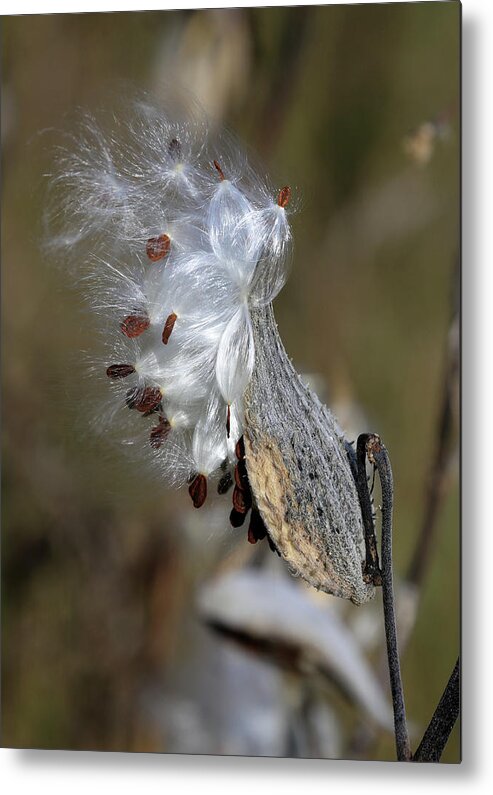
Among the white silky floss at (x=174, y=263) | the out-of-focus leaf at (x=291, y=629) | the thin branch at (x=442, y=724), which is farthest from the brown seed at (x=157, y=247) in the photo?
the thin branch at (x=442, y=724)

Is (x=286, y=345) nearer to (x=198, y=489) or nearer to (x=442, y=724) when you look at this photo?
(x=198, y=489)

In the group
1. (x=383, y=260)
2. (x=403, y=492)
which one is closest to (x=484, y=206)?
(x=383, y=260)

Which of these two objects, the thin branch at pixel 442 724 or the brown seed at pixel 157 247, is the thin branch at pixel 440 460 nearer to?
the thin branch at pixel 442 724

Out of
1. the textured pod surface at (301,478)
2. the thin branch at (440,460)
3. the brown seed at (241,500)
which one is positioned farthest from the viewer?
the thin branch at (440,460)

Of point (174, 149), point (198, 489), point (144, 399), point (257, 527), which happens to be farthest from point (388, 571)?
point (174, 149)

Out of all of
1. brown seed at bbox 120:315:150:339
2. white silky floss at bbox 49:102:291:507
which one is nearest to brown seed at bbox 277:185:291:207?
white silky floss at bbox 49:102:291:507

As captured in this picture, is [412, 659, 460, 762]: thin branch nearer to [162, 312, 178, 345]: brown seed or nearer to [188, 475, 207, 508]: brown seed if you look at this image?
[188, 475, 207, 508]: brown seed

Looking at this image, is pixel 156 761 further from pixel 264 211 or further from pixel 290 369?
pixel 264 211

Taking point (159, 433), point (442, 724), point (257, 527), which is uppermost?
point (159, 433)

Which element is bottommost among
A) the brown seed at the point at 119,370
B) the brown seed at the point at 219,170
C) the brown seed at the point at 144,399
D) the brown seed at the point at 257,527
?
the brown seed at the point at 257,527
